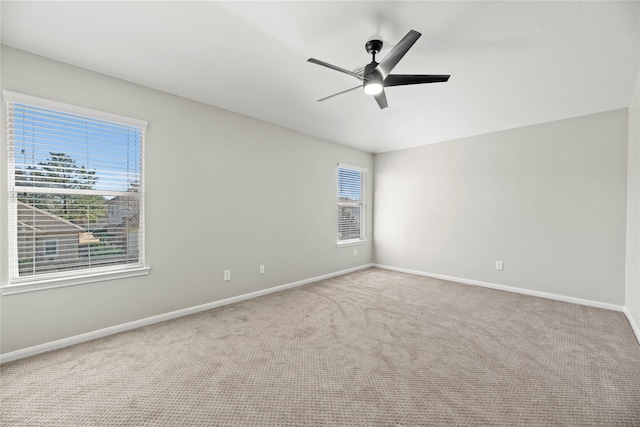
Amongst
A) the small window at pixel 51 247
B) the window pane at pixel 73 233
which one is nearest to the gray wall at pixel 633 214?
the window pane at pixel 73 233

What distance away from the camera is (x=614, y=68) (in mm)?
2539

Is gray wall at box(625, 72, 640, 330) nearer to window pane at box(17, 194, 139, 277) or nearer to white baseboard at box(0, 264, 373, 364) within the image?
white baseboard at box(0, 264, 373, 364)

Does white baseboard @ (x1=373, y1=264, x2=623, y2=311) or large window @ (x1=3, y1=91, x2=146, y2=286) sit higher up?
large window @ (x1=3, y1=91, x2=146, y2=286)

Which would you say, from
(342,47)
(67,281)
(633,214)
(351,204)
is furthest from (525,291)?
(67,281)

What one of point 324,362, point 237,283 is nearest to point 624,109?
point 324,362

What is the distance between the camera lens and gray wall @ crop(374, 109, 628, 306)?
3.55m

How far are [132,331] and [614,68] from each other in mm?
5223

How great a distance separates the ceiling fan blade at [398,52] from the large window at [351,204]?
320 cm

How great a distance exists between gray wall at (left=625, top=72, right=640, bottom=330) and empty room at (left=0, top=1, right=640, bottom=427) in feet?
0.24

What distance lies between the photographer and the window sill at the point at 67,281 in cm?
226

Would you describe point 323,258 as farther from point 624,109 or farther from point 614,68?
point 624,109

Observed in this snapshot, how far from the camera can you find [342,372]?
212cm

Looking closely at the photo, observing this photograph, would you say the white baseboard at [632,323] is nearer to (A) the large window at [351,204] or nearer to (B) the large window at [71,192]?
(A) the large window at [351,204]

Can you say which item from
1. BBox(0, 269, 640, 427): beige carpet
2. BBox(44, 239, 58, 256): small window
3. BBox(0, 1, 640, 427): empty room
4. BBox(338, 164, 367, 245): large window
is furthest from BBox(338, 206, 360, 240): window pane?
BBox(44, 239, 58, 256): small window
